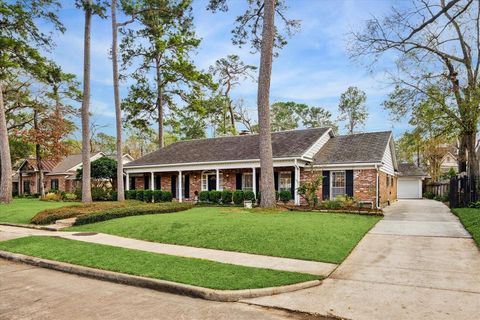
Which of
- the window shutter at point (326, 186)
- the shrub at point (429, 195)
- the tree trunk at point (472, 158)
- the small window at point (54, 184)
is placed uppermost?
the tree trunk at point (472, 158)

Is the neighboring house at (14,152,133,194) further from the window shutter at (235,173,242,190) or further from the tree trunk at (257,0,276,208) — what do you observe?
the tree trunk at (257,0,276,208)

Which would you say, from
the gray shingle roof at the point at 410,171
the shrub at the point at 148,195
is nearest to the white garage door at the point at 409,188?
the gray shingle roof at the point at 410,171

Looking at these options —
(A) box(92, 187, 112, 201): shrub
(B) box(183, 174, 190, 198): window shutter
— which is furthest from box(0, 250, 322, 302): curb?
(A) box(92, 187, 112, 201): shrub

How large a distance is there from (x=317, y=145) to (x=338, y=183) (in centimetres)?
300

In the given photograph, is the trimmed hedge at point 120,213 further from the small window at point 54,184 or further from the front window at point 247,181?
the small window at point 54,184

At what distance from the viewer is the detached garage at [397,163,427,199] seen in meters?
34.9

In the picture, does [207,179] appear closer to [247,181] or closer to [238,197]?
[247,181]

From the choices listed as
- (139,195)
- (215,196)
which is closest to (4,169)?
(139,195)

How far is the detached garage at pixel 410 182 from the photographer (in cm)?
3494

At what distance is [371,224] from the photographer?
40.1 ft

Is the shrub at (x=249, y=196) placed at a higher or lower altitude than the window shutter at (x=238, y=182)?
lower

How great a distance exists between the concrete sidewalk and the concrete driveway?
1.66 feet

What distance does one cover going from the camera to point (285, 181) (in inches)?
817

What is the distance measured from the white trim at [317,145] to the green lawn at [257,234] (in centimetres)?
766
